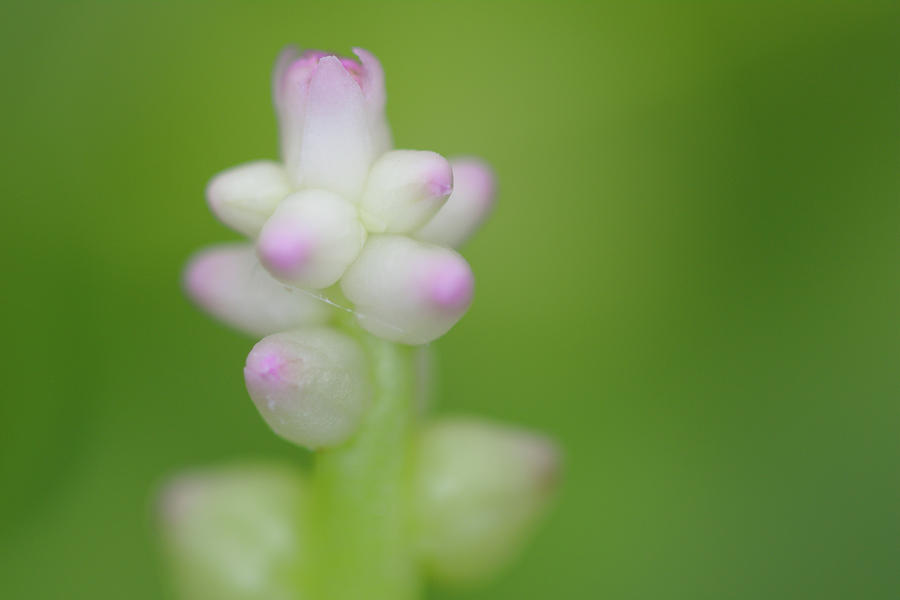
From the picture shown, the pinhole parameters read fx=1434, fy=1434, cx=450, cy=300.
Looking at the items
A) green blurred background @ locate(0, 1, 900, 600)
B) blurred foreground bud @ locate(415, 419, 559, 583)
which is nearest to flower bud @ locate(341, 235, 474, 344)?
blurred foreground bud @ locate(415, 419, 559, 583)

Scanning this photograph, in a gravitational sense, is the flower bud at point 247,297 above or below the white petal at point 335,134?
below

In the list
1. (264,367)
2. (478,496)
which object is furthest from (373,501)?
(264,367)

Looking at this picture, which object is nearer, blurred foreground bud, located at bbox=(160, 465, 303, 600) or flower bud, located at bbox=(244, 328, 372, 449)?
flower bud, located at bbox=(244, 328, 372, 449)

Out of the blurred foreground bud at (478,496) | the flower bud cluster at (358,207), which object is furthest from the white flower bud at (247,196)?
the blurred foreground bud at (478,496)

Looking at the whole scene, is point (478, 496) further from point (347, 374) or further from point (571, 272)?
point (571, 272)

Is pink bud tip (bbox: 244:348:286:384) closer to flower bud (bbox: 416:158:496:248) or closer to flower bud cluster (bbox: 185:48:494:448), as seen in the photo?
flower bud cluster (bbox: 185:48:494:448)

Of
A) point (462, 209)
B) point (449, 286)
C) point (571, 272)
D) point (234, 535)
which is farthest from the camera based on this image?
point (571, 272)

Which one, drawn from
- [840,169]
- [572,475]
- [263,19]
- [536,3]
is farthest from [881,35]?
[263,19]

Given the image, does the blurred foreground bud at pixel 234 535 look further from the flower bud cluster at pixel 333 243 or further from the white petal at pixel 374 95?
the white petal at pixel 374 95
